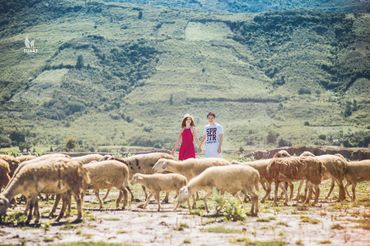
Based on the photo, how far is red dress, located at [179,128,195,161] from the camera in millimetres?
24797

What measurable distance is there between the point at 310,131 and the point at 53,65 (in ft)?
314

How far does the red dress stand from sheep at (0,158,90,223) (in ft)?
24.1

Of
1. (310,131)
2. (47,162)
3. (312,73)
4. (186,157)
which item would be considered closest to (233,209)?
(47,162)

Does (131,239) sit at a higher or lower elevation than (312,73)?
lower

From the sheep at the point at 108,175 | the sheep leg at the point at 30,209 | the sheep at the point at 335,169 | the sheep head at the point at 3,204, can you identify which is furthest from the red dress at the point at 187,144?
the sheep head at the point at 3,204

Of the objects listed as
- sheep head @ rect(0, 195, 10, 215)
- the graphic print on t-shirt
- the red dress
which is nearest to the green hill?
the red dress

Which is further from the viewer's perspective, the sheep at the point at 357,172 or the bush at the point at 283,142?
the bush at the point at 283,142

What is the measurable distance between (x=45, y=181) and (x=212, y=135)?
8.54 m

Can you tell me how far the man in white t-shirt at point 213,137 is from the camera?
24.4 meters

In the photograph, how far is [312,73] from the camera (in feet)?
622

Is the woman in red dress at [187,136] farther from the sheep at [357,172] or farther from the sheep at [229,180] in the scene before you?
the sheep at [357,172]

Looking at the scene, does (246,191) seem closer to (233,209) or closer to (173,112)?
(233,209)

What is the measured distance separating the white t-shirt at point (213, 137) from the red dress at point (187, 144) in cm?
65

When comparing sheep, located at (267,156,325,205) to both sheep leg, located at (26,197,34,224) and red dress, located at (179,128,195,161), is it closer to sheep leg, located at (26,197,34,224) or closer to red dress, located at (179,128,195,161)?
red dress, located at (179,128,195,161)
